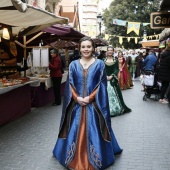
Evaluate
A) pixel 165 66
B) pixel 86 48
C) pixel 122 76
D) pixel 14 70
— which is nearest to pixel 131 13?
pixel 122 76

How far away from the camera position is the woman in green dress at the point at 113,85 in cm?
766

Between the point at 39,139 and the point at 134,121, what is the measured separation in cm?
269

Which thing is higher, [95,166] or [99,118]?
[99,118]

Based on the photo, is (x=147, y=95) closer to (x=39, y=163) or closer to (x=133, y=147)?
(x=133, y=147)

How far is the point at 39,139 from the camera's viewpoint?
5852 mm

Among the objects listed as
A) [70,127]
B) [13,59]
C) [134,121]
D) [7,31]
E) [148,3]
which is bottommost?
[134,121]

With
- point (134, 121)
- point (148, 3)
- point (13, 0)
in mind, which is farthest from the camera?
point (148, 3)

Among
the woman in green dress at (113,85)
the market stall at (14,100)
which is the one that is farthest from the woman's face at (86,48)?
the woman in green dress at (113,85)

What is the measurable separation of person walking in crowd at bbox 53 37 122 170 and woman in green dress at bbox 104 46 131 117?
3338 millimetres

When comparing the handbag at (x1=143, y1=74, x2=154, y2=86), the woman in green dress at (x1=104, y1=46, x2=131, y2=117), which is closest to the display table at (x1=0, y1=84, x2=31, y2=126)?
the woman in green dress at (x1=104, y1=46, x2=131, y2=117)

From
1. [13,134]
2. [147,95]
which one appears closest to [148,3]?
[147,95]

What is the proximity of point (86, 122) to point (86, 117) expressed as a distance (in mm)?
74

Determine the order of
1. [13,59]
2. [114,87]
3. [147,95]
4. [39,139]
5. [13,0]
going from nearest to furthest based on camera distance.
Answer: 1. [13,0]
2. [39,139]
3. [114,87]
4. [13,59]
5. [147,95]

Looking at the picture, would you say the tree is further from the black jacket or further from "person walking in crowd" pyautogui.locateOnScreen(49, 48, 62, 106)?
"person walking in crowd" pyautogui.locateOnScreen(49, 48, 62, 106)
